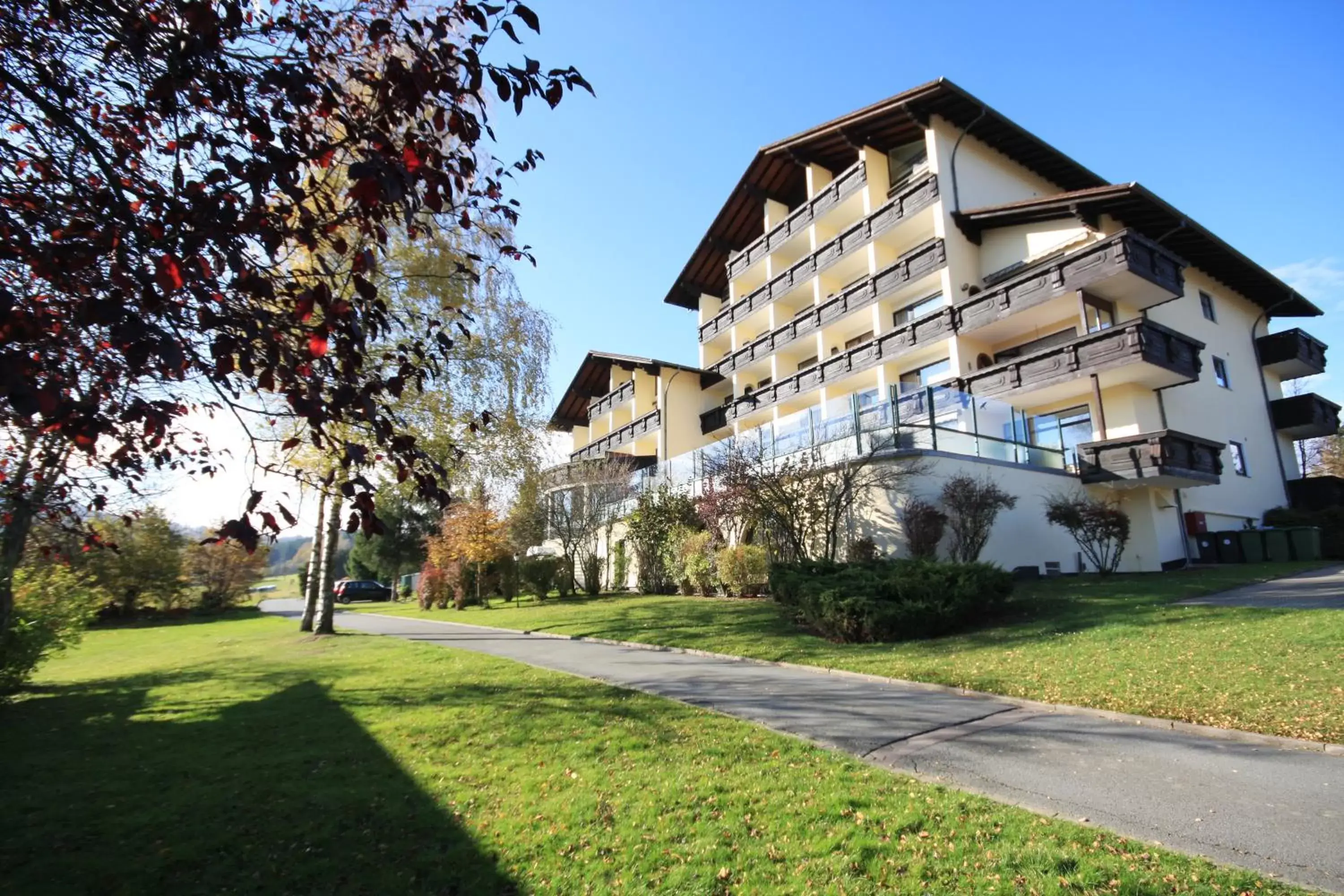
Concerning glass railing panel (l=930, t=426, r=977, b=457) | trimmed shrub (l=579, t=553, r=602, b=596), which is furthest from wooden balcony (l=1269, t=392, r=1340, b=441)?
trimmed shrub (l=579, t=553, r=602, b=596)

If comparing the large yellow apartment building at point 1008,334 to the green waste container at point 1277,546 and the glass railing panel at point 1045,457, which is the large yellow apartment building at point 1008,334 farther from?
the green waste container at point 1277,546

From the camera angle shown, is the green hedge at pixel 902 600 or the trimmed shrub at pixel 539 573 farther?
the trimmed shrub at pixel 539 573

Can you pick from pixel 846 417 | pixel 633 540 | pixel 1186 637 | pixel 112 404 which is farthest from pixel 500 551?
pixel 112 404

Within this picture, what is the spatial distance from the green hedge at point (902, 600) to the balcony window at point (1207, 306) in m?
19.4

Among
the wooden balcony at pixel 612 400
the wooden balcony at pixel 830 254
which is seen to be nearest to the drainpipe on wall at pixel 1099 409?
the wooden balcony at pixel 830 254

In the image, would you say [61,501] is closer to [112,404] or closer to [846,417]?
[112,404]

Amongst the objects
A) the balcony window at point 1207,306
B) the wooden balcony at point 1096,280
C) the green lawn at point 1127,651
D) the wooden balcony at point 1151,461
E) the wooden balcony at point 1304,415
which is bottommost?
the green lawn at point 1127,651

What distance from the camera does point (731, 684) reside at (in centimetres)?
827

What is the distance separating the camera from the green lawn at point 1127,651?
600cm

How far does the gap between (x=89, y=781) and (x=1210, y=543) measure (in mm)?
25544

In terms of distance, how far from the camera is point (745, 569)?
17734 mm

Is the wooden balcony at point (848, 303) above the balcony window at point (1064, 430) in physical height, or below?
A: above

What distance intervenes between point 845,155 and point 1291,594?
22613 millimetres

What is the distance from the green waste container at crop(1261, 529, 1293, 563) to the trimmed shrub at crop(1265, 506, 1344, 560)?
0.35 m
